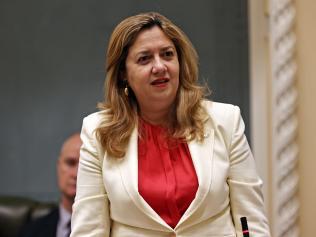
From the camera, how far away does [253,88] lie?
331 cm

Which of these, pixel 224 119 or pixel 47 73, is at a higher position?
pixel 224 119

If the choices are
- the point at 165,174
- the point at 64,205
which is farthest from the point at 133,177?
the point at 64,205

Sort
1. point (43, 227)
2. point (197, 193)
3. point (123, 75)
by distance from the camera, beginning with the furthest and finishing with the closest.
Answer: point (43, 227)
point (123, 75)
point (197, 193)

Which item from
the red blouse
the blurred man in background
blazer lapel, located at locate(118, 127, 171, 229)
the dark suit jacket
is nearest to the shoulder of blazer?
the red blouse

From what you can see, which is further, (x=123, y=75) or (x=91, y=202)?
(x=123, y=75)

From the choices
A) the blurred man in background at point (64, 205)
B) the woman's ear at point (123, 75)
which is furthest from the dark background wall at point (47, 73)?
the woman's ear at point (123, 75)

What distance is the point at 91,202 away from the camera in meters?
1.65

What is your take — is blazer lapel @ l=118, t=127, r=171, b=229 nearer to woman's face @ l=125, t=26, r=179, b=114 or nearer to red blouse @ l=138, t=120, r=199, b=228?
red blouse @ l=138, t=120, r=199, b=228

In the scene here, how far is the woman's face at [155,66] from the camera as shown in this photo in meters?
1.65

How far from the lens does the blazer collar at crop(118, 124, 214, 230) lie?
156cm

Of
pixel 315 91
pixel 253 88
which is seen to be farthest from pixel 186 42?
pixel 253 88

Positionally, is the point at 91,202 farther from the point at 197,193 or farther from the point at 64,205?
the point at 64,205

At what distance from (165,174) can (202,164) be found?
0.10 m

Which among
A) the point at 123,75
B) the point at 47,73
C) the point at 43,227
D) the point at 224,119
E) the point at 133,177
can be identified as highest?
the point at 123,75
